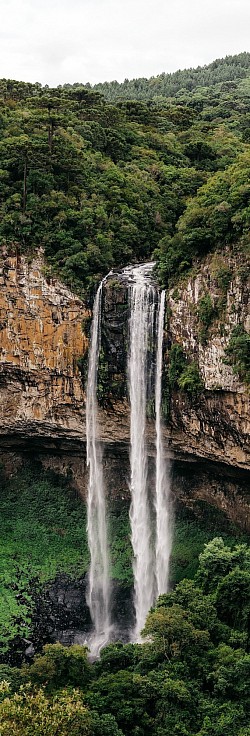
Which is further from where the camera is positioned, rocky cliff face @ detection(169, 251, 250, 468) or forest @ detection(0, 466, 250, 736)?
rocky cliff face @ detection(169, 251, 250, 468)

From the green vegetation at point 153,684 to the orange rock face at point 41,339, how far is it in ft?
27.0

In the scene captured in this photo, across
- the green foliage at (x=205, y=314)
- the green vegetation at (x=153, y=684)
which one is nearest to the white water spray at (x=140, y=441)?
the green foliage at (x=205, y=314)

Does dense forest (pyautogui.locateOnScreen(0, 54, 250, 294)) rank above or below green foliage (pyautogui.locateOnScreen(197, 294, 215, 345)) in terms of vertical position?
above

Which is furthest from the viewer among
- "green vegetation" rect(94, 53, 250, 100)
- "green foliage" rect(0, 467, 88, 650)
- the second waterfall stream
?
"green vegetation" rect(94, 53, 250, 100)

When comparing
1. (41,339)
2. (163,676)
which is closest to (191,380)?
(41,339)

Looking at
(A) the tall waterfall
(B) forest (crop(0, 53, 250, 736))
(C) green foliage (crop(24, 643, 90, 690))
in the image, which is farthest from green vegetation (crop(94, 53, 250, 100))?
(C) green foliage (crop(24, 643, 90, 690))

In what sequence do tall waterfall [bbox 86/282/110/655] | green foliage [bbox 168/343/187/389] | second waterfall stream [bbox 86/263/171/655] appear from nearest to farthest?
green foliage [bbox 168/343/187/389], tall waterfall [bbox 86/282/110/655], second waterfall stream [bbox 86/263/171/655]

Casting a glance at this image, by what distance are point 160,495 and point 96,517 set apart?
2707 mm

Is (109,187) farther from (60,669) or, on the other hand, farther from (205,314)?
(60,669)

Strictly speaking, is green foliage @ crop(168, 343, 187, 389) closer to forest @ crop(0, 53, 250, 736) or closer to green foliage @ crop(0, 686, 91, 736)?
forest @ crop(0, 53, 250, 736)

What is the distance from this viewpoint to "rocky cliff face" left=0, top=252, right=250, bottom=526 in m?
21.6

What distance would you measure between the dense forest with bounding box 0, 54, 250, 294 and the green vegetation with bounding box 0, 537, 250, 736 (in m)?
10.4

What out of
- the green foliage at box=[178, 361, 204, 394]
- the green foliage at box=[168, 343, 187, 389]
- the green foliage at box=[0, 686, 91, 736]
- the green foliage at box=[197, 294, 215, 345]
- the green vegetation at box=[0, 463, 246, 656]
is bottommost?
the green foliage at box=[0, 686, 91, 736]

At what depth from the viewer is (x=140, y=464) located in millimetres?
24516
